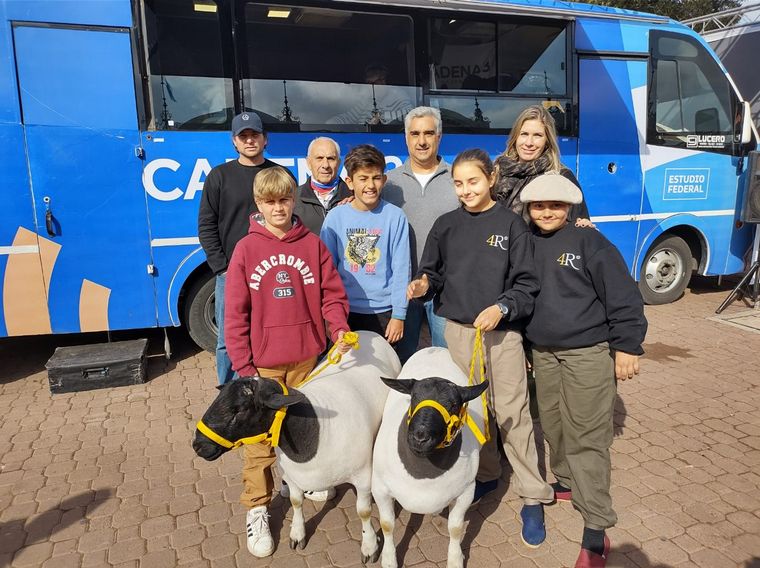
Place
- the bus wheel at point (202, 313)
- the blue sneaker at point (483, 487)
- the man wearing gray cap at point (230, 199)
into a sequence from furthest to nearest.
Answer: the bus wheel at point (202, 313)
the man wearing gray cap at point (230, 199)
the blue sneaker at point (483, 487)

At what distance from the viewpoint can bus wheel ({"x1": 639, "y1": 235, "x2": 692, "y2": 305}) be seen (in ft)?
24.4

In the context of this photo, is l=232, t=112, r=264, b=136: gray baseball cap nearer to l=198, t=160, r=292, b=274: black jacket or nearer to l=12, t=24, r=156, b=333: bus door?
l=198, t=160, r=292, b=274: black jacket

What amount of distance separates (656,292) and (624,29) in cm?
388

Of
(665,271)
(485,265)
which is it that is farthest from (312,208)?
(665,271)

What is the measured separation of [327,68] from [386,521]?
4512 mm

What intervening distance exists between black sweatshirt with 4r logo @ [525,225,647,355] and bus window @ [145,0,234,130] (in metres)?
3.78

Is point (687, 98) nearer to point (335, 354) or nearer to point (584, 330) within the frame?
point (584, 330)

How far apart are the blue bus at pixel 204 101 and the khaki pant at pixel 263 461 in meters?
2.79

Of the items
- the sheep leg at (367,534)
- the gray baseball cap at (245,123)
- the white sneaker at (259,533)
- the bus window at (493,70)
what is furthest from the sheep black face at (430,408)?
the bus window at (493,70)

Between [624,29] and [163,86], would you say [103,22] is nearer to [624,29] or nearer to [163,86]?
[163,86]

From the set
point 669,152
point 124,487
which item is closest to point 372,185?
point 124,487

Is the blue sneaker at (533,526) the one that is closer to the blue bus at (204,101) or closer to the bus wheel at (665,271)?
the blue bus at (204,101)

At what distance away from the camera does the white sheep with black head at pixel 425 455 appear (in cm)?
216

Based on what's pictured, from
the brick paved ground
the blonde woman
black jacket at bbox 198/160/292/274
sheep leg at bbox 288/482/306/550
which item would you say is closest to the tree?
the brick paved ground
